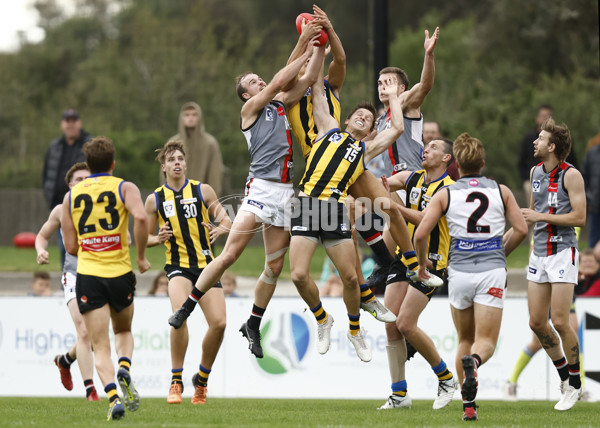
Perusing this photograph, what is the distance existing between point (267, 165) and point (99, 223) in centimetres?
175

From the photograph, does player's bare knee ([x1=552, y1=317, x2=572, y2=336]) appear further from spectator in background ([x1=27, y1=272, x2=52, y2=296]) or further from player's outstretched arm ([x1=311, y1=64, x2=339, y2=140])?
A: spectator in background ([x1=27, y1=272, x2=52, y2=296])

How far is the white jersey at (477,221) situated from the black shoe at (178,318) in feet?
8.82

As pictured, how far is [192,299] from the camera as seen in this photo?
9352mm

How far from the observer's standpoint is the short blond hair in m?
8.38

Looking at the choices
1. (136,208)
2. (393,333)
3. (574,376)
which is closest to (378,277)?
(393,333)

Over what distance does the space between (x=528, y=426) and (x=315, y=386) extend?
16.2ft

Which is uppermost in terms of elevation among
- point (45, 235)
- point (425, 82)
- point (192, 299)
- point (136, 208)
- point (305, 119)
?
point (425, 82)

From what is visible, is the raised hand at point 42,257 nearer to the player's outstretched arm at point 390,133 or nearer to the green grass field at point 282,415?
the green grass field at point 282,415

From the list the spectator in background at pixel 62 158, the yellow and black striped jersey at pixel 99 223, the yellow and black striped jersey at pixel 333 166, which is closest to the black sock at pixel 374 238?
the yellow and black striped jersey at pixel 333 166

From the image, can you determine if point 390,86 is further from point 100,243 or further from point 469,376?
point 100,243

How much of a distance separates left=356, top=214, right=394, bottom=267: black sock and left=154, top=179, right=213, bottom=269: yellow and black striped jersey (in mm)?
1709

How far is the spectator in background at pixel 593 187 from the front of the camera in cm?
1428

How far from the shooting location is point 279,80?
8680 millimetres

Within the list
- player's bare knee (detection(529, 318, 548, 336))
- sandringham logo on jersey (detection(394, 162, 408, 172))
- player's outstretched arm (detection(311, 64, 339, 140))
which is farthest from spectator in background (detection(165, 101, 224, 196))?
player's bare knee (detection(529, 318, 548, 336))
